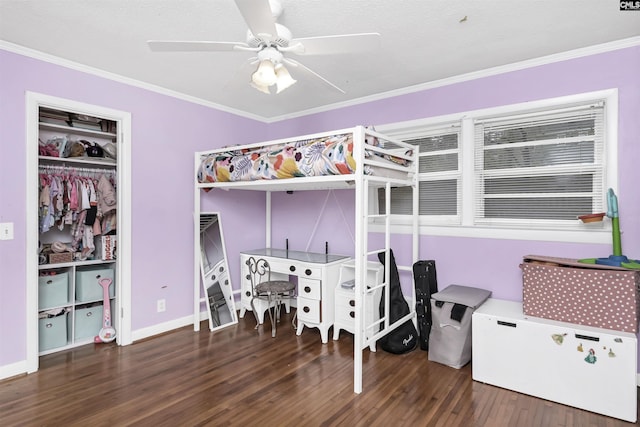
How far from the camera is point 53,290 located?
314 cm

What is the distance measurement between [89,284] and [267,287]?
5.58 ft

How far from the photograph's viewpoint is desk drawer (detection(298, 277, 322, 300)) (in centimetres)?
333

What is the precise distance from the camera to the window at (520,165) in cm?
268

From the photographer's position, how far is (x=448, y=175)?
3.32 m

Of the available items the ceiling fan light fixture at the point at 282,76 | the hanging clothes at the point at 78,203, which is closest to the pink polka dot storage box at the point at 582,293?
the ceiling fan light fixture at the point at 282,76

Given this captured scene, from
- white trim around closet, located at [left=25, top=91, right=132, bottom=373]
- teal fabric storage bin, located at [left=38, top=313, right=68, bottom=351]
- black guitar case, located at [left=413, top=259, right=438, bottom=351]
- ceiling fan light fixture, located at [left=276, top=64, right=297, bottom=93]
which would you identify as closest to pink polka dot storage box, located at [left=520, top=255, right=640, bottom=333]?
black guitar case, located at [left=413, top=259, right=438, bottom=351]

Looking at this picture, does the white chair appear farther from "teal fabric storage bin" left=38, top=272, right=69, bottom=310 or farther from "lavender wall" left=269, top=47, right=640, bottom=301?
"teal fabric storage bin" left=38, top=272, right=69, bottom=310

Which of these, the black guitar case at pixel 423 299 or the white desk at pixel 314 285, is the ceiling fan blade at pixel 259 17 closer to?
the white desk at pixel 314 285

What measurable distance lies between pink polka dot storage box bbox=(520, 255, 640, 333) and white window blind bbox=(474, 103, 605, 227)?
2.09 feet

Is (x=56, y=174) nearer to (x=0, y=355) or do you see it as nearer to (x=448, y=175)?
(x=0, y=355)

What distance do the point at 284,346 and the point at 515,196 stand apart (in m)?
2.43

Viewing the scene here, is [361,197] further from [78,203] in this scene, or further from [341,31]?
[78,203]

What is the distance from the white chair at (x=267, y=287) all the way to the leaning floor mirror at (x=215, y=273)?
29 centimetres

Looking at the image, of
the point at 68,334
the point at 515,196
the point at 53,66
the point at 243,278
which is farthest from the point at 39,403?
the point at 515,196
